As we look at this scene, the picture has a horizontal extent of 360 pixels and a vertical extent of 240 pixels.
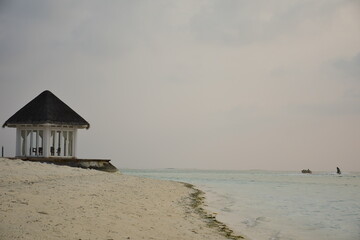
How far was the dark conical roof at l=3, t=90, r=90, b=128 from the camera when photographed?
28953mm

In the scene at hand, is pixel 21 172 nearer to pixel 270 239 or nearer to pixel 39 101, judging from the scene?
pixel 270 239

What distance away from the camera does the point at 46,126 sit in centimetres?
2938

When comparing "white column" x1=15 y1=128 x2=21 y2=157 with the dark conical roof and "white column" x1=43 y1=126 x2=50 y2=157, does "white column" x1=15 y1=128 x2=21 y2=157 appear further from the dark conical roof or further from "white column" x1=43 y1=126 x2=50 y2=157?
"white column" x1=43 y1=126 x2=50 y2=157

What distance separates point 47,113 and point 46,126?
1.08m

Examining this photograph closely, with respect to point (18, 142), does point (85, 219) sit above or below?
below

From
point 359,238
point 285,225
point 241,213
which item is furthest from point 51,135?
point 359,238

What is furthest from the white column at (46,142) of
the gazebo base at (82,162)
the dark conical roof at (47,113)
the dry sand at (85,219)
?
the dry sand at (85,219)

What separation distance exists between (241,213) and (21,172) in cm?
952

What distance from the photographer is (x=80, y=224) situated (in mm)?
6770

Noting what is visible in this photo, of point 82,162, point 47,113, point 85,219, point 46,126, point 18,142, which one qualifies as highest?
point 47,113

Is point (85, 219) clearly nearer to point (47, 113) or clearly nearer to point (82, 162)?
point (82, 162)

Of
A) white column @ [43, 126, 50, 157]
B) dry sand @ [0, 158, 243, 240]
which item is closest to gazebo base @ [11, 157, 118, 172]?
white column @ [43, 126, 50, 157]

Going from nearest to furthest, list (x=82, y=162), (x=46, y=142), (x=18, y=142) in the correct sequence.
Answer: (x=82, y=162)
(x=46, y=142)
(x=18, y=142)

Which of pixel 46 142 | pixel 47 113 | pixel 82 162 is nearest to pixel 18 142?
pixel 46 142
